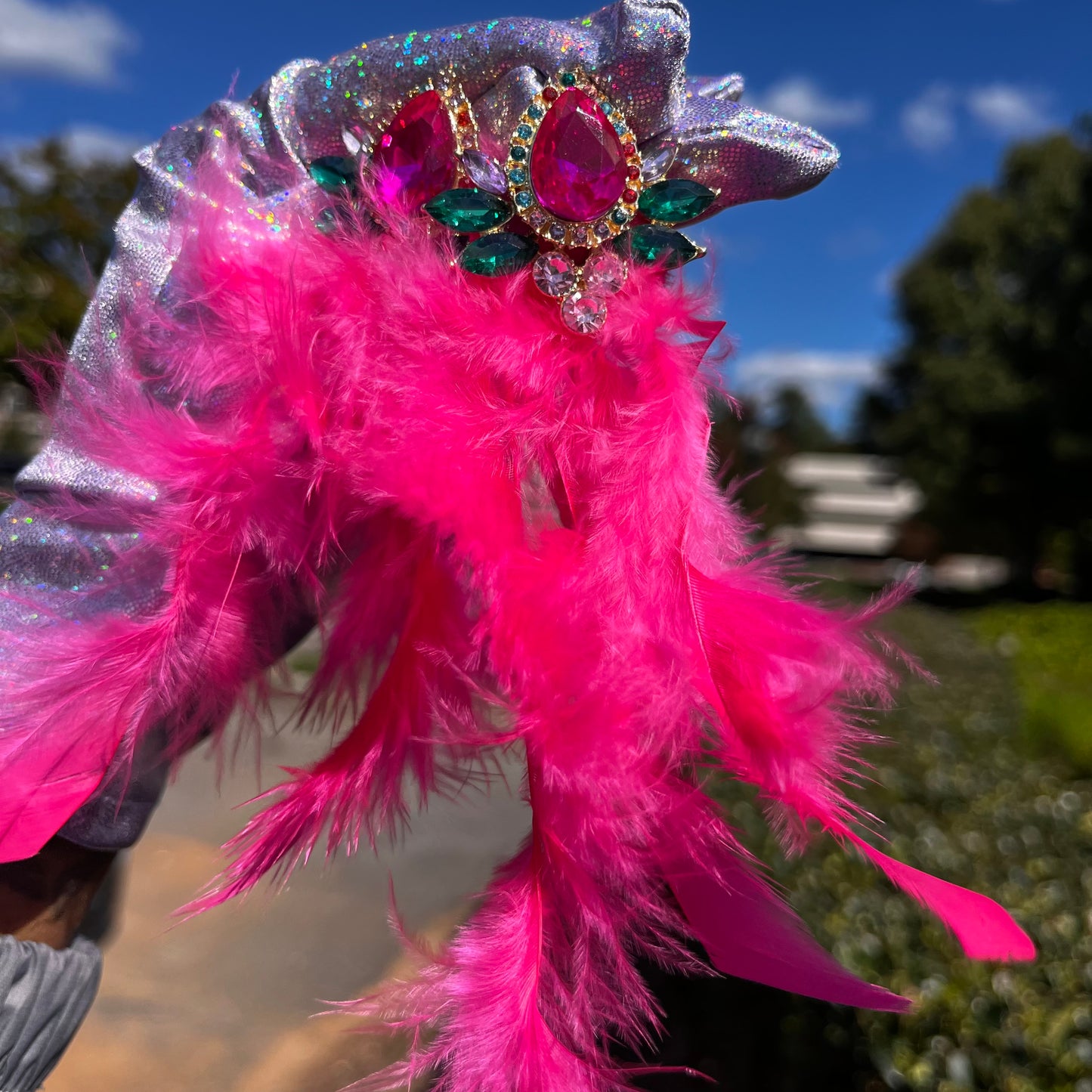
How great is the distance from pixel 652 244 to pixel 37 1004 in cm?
116

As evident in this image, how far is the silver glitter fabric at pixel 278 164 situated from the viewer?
39.8 inches

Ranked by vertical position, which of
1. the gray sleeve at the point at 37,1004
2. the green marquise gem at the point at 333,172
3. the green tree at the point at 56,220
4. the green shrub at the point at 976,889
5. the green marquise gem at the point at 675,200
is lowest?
the gray sleeve at the point at 37,1004

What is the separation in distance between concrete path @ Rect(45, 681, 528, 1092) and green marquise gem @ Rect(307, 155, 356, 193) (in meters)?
0.73

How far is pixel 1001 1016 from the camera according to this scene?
75.2 inches

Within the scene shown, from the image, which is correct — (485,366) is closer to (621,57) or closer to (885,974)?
(621,57)

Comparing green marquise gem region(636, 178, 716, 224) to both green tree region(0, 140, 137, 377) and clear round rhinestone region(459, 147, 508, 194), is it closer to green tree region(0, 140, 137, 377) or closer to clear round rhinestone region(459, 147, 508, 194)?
clear round rhinestone region(459, 147, 508, 194)

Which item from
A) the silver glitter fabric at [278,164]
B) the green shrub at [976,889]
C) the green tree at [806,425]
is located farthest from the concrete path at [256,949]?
the green tree at [806,425]

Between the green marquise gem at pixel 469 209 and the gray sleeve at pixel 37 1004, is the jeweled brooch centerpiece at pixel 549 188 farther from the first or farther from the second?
the gray sleeve at pixel 37 1004

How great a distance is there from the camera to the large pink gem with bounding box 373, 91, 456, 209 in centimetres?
103

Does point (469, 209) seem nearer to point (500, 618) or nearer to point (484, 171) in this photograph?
point (484, 171)

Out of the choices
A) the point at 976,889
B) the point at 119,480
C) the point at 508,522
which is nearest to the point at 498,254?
the point at 508,522

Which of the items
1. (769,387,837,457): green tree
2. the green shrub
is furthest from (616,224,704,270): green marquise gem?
(769,387,837,457): green tree

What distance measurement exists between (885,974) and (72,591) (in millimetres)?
1998

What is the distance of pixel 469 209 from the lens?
3.34 feet
